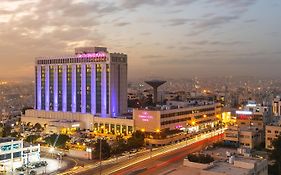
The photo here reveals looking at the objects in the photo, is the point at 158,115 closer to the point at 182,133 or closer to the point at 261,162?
the point at 182,133

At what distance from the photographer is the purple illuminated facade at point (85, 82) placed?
235 ft

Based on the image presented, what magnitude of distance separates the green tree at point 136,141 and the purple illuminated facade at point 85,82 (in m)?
16.6

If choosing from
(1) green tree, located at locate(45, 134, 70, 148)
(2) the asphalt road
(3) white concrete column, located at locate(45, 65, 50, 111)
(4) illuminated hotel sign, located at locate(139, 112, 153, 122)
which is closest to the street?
(2) the asphalt road

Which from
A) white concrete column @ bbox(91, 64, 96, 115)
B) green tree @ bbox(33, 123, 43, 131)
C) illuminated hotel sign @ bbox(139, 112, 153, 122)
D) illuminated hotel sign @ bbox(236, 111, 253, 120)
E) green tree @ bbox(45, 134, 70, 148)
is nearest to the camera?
green tree @ bbox(45, 134, 70, 148)

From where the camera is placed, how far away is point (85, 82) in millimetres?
75250

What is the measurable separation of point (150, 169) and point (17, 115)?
64.0 m

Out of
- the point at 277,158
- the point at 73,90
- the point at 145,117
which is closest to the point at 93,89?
the point at 73,90

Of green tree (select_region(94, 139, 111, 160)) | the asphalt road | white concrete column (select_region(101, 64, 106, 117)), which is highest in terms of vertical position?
white concrete column (select_region(101, 64, 106, 117))

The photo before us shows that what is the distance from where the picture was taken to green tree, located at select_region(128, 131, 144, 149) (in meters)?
52.9

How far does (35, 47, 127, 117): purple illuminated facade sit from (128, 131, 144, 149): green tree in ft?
54.4

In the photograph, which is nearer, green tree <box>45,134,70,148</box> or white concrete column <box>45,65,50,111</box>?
green tree <box>45,134,70,148</box>

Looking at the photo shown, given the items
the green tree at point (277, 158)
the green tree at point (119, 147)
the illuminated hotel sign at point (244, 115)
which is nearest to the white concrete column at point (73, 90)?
the green tree at point (119, 147)

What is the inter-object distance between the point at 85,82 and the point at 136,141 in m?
25.6

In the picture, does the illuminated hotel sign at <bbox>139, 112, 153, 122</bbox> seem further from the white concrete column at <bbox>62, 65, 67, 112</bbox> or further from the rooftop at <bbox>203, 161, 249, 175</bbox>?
the rooftop at <bbox>203, 161, 249, 175</bbox>
